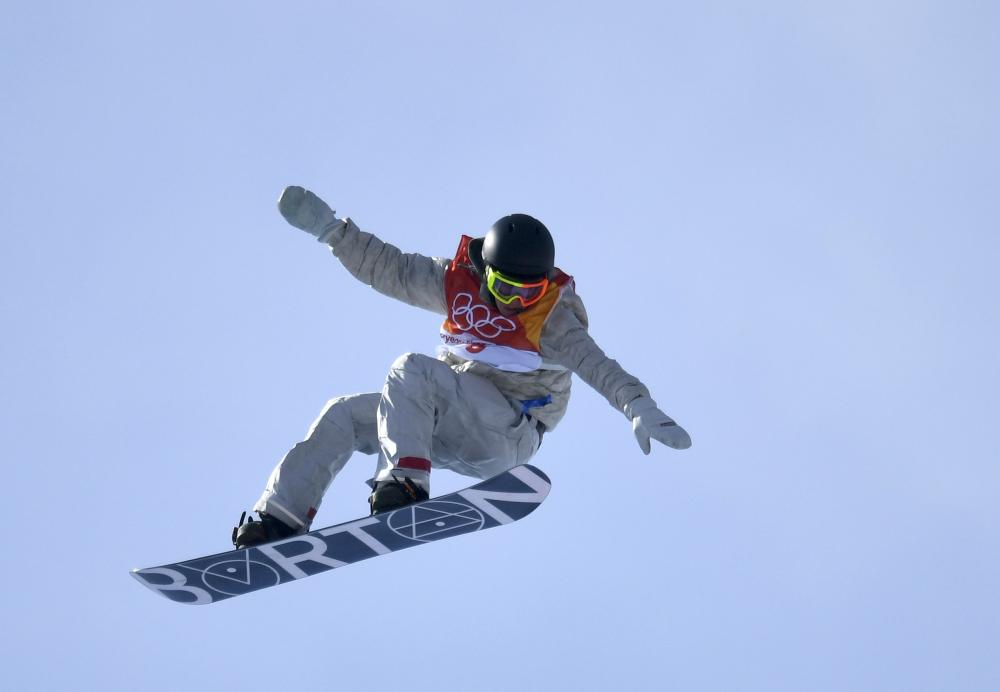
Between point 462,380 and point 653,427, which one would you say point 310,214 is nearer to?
point 462,380

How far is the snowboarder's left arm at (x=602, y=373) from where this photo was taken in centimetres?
1034

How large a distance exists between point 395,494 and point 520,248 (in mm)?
1983

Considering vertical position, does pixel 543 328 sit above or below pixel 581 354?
above

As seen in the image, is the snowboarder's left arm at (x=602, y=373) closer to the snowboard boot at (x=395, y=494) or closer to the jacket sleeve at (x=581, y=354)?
the jacket sleeve at (x=581, y=354)

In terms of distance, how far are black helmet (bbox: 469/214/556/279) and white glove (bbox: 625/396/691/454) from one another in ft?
3.94

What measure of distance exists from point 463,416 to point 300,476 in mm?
1274

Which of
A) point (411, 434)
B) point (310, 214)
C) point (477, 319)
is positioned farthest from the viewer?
point (310, 214)

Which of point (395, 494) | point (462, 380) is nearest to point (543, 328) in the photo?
point (462, 380)

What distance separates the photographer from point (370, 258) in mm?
11445

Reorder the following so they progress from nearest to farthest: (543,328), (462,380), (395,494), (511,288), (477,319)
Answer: (395,494) < (511,288) < (462,380) < (477,319) < (543,328)

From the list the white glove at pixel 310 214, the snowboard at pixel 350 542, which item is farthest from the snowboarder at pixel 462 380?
the snowboard at pixel 350 542

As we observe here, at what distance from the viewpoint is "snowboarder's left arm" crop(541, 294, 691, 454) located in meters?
10.3

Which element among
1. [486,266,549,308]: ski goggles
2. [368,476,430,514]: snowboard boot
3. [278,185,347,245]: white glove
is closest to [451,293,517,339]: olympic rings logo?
[486,266,549,308]: ski goggles

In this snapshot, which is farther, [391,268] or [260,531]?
[391,268]
